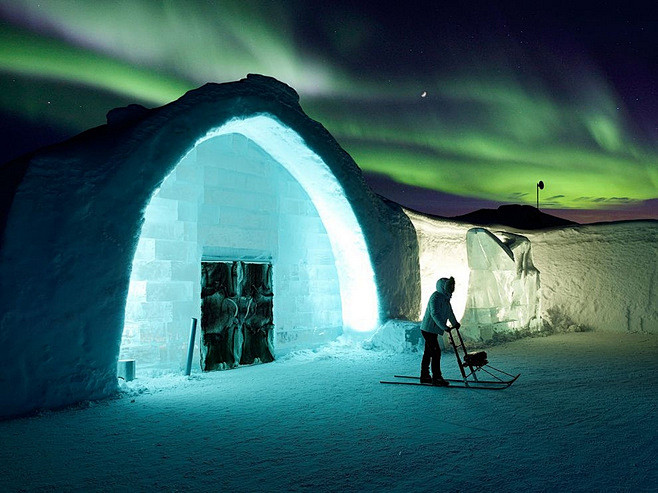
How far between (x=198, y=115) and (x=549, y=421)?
5.84 m

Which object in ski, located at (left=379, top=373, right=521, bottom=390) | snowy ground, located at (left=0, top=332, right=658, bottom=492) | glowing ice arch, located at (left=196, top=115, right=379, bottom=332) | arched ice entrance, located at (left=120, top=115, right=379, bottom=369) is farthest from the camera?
glowing ice arch, located at (left=196, top=115, right=379, bottom=332)

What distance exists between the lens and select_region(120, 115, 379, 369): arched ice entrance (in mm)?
7660

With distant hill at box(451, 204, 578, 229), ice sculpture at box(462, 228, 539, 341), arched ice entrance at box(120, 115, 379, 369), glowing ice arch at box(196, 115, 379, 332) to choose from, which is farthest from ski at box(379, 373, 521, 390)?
distant hill at box(451, 204, 578, 229)

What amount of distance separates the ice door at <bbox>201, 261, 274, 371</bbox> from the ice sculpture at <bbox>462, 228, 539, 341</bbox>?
4.29 metres

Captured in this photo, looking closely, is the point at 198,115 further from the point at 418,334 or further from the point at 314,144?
the point at 418,334

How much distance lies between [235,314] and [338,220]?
9.73 feet

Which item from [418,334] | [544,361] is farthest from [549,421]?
[418,334]

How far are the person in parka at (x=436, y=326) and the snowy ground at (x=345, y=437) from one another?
328 mm

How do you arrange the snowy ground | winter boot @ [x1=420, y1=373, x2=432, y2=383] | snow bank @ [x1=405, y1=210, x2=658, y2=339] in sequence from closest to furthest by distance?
the snowy ground < winter boot @ [x1=420, y1=373, x2=432, y2=383] < snow bank @ [x1=405, y1=210, x2=658, y2=339]

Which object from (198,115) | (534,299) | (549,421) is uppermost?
(198,115)

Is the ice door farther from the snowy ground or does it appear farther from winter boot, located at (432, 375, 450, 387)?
winter boot, located at (432, 375, 450, 387)

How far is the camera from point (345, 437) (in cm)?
452

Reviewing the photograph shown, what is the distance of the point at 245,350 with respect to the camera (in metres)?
8.91

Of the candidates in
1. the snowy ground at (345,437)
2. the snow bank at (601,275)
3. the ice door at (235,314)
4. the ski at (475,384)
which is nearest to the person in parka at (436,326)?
the ski at (475,384)
